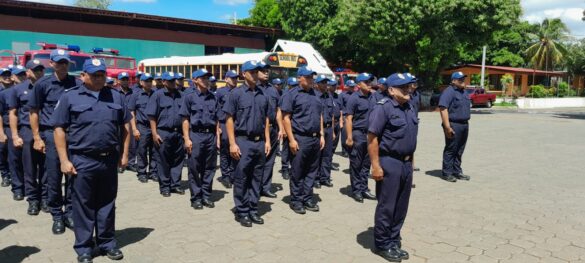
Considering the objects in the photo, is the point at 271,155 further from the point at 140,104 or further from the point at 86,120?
the point at 140,104

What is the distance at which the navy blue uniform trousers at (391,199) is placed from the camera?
4422 mm

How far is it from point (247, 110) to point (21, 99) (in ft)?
10.1

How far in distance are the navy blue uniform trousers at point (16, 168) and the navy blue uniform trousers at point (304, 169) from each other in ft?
12.8

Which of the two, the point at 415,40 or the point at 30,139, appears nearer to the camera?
the point at 30,139

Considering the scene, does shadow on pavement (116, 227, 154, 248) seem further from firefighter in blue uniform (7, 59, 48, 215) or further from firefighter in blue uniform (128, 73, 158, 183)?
firefighter in blue uniform (128, 73, 158, 183)

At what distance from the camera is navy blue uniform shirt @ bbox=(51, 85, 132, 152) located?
412 centimetres

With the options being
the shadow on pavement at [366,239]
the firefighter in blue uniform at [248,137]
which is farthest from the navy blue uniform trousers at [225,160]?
the shadow on pavement at [366,239]

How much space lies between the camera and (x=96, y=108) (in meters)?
4.16

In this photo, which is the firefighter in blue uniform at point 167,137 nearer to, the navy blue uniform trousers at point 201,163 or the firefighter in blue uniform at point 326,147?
the navy blue uniform trousers at point 201,163

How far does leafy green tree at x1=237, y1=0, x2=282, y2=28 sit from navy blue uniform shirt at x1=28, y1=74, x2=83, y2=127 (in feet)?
110

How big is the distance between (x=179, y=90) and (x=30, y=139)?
230 centimetres

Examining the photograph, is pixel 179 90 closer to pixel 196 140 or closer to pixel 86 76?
pixel 196 140

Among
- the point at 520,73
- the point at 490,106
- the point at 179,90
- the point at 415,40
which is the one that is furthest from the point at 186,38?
the point at 520,73

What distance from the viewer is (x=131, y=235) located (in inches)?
201
